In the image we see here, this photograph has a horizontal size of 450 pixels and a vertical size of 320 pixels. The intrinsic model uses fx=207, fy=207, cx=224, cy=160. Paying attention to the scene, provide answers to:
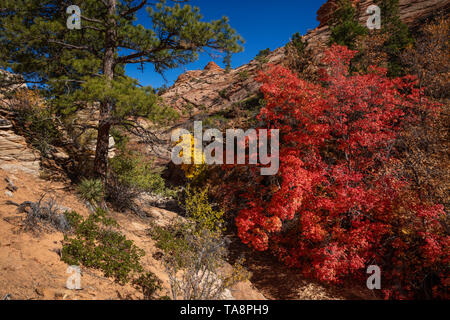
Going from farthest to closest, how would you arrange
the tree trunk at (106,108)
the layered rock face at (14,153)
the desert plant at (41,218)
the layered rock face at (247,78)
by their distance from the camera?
1. the layered rock face at (247,78)
2. the layered rock face at (14,153)
3. the tree trunk at (106,108)
4. the desert plant at (41,218)

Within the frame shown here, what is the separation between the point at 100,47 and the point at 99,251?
25.1ft

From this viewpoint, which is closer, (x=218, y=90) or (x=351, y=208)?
(x=351, y=208)

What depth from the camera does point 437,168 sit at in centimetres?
633

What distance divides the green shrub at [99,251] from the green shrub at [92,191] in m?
1.74

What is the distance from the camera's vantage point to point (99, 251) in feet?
Result: 16.4

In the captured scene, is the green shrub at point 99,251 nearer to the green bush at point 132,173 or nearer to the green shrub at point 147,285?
the green shrub at point 147,285

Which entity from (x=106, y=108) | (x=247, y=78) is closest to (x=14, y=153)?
(x=106, y=108)

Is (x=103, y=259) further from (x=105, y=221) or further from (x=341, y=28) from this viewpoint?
(x=341, y=28)

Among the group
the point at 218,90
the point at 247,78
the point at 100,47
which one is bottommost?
the point at 100,47

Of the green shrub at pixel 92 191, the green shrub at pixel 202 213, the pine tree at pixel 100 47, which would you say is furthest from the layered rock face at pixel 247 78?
the green shrub at pixel 92 191

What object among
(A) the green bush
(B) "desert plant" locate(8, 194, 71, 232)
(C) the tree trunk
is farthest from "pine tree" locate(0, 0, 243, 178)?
(B) "desert plant" locate(8, 194, 71, 232)

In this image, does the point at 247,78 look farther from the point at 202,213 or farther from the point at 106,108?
the point at 106,108

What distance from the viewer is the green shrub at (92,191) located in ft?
25.2
